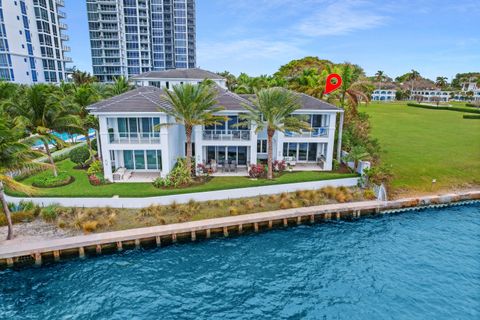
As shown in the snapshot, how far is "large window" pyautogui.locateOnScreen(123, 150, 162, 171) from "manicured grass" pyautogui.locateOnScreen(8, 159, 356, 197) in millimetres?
3203

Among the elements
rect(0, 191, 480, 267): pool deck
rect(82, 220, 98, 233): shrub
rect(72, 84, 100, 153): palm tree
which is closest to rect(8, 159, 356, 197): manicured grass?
rect(82, 220, 98, 233): shrub

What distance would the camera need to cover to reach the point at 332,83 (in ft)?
106

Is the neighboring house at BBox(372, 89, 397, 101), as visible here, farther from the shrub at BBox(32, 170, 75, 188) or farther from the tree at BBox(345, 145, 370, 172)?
the shrub at BBox(32, 170, 75, 188)

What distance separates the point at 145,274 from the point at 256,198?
10549 mm

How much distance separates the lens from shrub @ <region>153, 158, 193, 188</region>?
24.2m

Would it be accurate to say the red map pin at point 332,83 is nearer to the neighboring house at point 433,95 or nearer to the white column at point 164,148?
the white column at point 164,148

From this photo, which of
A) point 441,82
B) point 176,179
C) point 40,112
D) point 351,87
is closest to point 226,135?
point 176,179

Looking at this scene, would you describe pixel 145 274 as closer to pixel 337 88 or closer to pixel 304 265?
pixel 304 265

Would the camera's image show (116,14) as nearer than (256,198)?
No

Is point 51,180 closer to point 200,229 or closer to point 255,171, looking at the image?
point 200,229

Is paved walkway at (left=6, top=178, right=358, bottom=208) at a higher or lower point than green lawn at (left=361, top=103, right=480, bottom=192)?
lower

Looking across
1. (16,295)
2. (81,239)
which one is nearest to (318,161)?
(81,239)

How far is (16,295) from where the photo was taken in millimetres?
15094

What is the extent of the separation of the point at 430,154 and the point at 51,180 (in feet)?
132
